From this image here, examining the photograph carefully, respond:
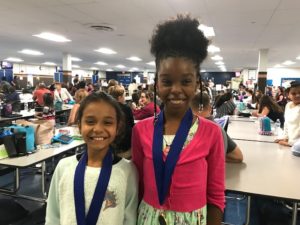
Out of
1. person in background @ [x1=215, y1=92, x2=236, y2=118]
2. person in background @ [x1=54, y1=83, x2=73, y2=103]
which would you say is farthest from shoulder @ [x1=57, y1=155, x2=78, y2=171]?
person in background @ [x1=54, y1=83, x2=73, y2=103]

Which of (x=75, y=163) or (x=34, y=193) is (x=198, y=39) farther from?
(x=34, y=193)

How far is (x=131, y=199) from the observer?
129 cm

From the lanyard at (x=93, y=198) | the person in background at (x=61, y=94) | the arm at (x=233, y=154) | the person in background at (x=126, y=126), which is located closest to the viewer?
the lanyard at (x=93, y=198)

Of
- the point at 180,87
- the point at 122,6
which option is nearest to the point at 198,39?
the point at 180,87

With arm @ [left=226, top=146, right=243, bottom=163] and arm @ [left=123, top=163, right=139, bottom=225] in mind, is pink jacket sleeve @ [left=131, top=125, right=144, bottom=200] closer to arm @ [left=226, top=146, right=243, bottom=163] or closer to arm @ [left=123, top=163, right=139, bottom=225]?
arm @ [left=123, top=163, right=139, bottom=225]

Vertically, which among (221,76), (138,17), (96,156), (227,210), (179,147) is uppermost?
(138,17)

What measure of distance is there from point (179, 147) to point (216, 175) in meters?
0.21

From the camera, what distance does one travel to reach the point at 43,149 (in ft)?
10.00

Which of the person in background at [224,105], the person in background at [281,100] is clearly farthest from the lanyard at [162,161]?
the person in background at [281,100]

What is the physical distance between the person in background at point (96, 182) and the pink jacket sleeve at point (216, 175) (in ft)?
1.14

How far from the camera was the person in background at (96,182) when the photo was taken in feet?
4.13

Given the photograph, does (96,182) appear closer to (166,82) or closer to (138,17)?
(166,82)

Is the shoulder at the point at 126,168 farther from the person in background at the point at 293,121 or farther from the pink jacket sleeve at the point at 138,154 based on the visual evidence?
the person in background at the point at 293,121

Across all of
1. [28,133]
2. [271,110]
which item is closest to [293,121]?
[271,110]
